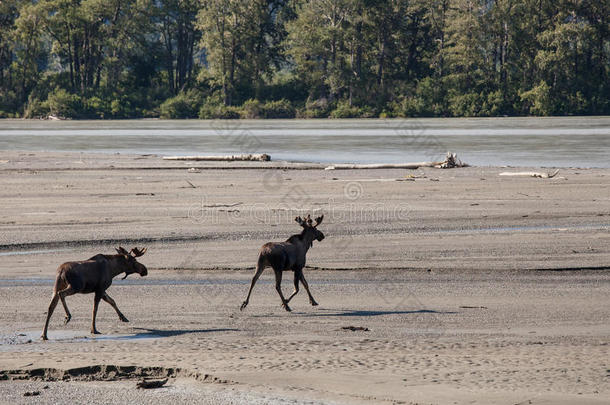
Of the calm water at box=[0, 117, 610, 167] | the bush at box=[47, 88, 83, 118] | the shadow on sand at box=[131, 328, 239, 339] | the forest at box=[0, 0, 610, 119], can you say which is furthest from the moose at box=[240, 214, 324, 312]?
the bush at box=[47, 88, 83, 118]

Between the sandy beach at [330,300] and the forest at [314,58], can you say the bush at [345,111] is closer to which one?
the forest at [314,58]

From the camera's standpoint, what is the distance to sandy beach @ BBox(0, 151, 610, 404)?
23.8ft

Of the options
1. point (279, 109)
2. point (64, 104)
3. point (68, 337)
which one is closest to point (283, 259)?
point (68, 337)

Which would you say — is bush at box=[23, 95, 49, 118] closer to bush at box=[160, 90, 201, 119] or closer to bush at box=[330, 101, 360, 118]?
bush at box=[160, 90, 201, 119]

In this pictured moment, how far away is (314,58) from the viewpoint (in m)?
95.3

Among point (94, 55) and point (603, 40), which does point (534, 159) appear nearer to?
point (603, 40)

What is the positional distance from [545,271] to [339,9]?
81113mm

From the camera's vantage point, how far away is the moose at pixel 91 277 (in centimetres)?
898

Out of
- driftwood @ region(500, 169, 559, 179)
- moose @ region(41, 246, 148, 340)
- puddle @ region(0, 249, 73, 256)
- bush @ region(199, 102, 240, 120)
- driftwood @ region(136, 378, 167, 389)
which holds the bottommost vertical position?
puddle @ region(0, 249, 73, 256)

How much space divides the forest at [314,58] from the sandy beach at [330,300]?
67176mm

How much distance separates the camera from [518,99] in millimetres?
87812

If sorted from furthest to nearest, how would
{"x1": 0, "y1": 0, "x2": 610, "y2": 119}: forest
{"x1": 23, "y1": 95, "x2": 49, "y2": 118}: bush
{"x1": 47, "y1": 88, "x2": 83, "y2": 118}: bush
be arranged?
{"x1": 23, "y1": 95, "x2": 49, "y2": 118}: bush < {"x1": 47, "y1": 88, "x2": 83, "y2": 118}: bush < {"x1": 0, "y1": 0, "x2": 610, "y2": 119}: forest

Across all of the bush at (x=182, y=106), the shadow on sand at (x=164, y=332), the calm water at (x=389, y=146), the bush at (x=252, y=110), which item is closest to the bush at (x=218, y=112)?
the bush at (x=252, y=110)

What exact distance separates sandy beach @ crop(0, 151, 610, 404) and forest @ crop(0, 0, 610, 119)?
6718cm
